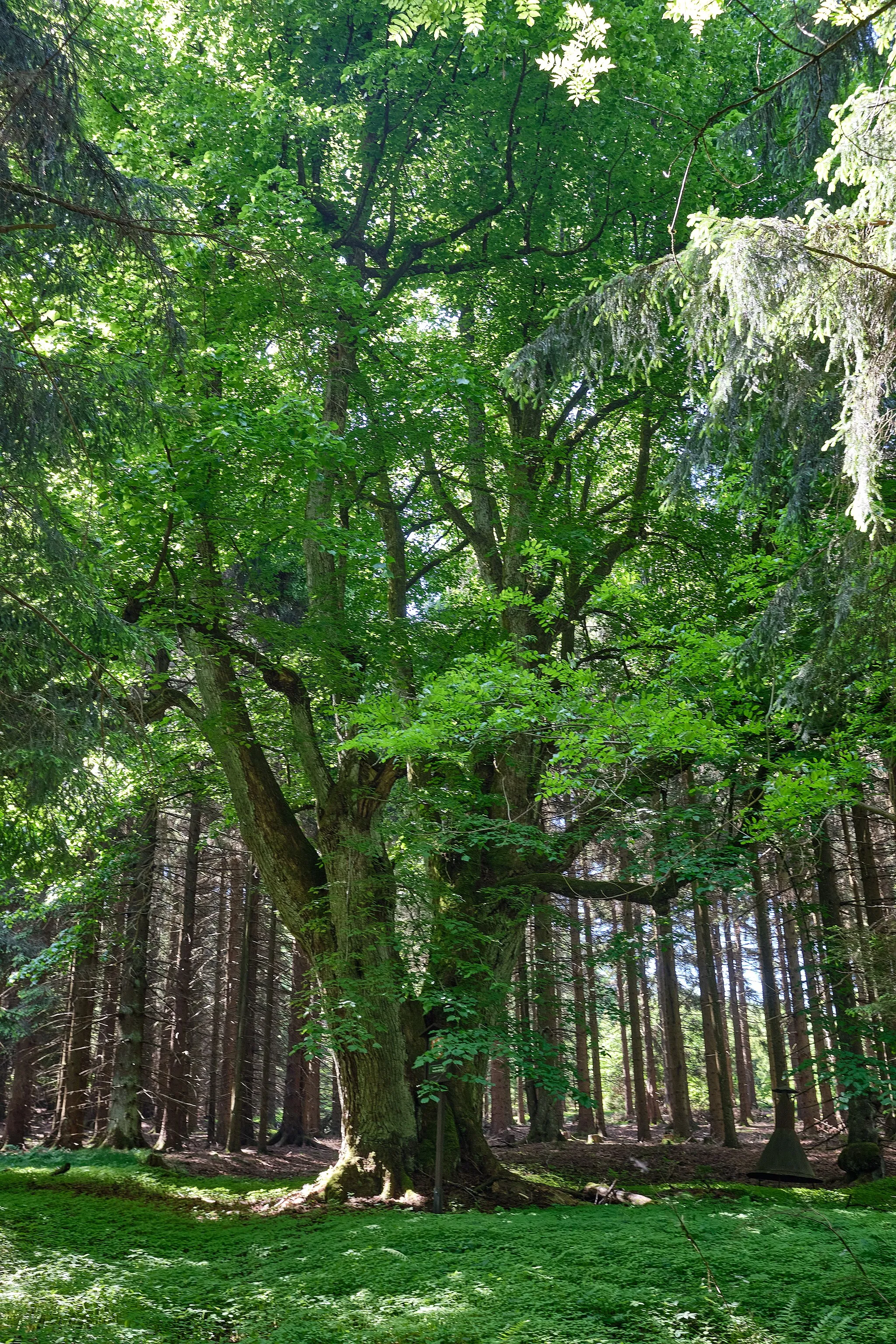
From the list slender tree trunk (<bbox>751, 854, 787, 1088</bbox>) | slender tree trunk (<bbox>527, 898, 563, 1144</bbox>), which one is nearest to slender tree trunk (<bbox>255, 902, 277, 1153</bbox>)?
slender tree trunk (<bbox>527, 898, 563, 1144</bbox>)

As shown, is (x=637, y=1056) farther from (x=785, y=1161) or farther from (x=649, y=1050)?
(x=785, y=1161)

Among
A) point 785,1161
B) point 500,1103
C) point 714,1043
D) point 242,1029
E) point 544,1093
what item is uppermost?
point 242,1029

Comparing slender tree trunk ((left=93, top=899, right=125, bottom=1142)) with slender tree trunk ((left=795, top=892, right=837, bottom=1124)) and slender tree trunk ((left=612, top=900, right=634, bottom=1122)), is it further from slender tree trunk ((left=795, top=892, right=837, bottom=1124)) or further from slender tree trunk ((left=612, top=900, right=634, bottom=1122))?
slender tree trunk ((left=795, top=892, right=837, bottom=1124))

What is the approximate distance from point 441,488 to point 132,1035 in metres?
8.44

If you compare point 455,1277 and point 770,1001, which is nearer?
point 455,1277

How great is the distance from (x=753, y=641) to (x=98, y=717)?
4833mm

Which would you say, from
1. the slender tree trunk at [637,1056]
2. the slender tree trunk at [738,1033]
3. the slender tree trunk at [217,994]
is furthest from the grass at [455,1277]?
the slender tree trunk at [738,1033]

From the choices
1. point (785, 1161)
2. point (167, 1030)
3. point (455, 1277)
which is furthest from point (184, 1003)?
point (455, 1277)

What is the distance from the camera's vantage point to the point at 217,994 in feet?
67.3

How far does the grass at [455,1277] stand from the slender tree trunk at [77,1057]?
596 centimetres

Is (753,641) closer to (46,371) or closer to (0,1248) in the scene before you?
(46,371)

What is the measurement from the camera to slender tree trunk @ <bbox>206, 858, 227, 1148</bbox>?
19.0 m

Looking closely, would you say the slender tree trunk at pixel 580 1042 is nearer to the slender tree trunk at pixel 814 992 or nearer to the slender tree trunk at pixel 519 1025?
the slender tree trunk at pixel 519 1025

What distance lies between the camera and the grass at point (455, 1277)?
4320mm
